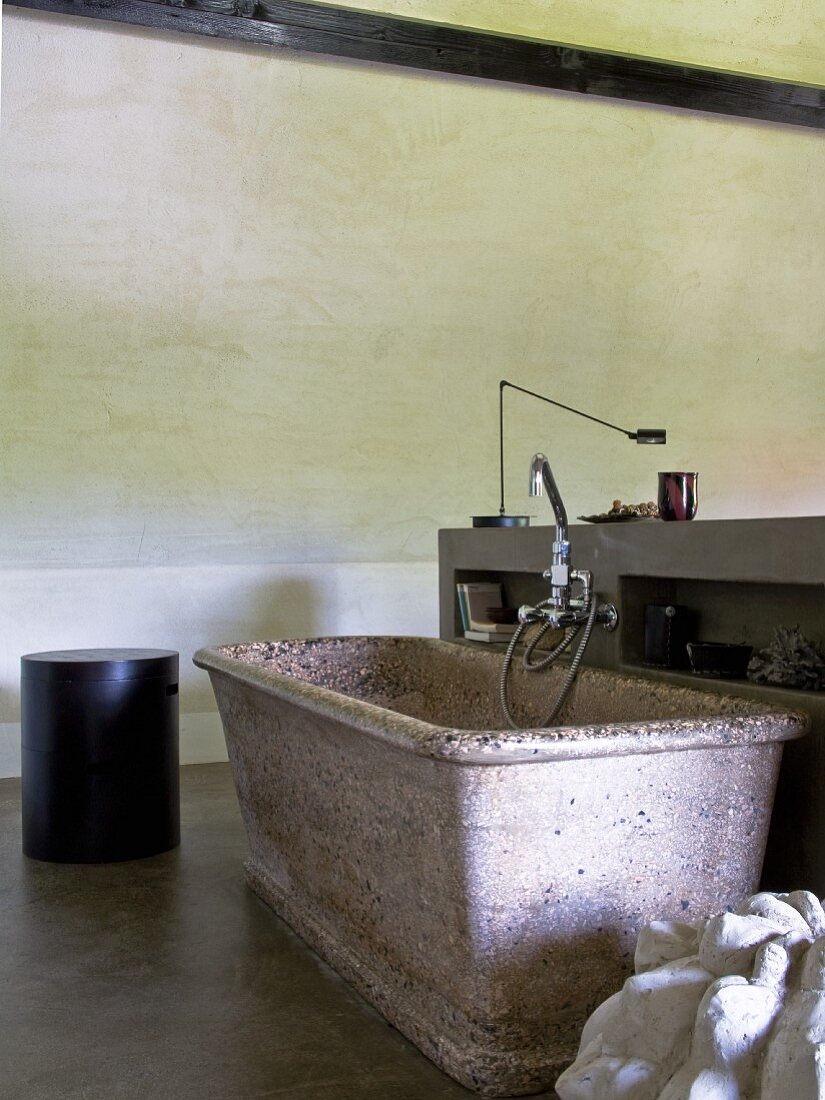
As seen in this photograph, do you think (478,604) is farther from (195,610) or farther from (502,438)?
(195,610)

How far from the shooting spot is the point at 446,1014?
1901mm

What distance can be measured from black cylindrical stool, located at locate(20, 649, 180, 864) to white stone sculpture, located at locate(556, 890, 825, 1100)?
6.43 ft

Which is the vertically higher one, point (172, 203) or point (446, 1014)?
point (172, 203)

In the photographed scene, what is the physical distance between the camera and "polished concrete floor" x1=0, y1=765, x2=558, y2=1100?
187cm

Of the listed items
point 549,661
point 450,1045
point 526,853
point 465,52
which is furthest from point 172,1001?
point 465,52

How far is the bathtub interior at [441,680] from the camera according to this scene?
259 centimetres

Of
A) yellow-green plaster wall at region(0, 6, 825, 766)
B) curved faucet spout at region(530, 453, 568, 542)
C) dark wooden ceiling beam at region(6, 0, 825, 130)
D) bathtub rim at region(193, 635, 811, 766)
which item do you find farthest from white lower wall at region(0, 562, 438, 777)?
bathtub rim at region(193, 635, 811, 766)

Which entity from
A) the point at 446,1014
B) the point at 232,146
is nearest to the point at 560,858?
the point at 446,1014

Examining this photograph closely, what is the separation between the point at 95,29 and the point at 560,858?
11.2 feet

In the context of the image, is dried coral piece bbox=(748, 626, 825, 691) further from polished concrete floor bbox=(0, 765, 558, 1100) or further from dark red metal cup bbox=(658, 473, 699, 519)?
polished concrete floor bbox=(0, 765, 558, 1100)

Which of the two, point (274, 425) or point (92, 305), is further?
point (274, 425)

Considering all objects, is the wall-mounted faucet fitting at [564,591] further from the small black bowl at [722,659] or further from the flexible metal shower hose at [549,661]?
the small black bowl at [722,659]

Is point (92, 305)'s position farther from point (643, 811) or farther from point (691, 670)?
point (643, 811)

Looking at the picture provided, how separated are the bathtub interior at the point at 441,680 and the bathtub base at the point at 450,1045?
71cm
